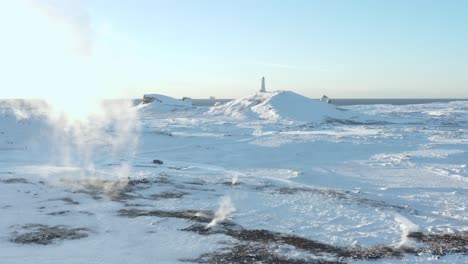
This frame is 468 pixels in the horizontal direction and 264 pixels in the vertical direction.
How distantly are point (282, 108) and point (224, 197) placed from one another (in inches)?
1471

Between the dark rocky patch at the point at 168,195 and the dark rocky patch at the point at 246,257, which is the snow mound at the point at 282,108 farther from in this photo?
the dark rocky patch at the point at 246,257

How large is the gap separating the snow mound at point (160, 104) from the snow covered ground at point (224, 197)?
2938 cm

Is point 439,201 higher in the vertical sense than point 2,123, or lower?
lower

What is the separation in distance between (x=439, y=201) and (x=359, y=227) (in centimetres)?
458

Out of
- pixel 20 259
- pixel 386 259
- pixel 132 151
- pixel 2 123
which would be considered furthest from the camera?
pixel 2 123

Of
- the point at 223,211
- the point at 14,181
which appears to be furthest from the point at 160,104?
the point at 223,211

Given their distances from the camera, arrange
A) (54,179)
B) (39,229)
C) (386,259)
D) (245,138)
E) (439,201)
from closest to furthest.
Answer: (386,259), (39,229), (439,201), (54,179), (245,138)

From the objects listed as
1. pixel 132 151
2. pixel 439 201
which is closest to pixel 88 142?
pixel 132 151

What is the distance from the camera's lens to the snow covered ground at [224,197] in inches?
386

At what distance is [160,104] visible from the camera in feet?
208

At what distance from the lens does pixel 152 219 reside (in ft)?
38.8

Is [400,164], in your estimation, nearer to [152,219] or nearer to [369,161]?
[369,161]

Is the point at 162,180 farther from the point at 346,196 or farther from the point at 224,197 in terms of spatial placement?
the point at 346,196

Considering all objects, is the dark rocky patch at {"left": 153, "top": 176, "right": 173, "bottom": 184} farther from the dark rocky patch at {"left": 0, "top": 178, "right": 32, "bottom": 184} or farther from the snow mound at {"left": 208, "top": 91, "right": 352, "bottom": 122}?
the snow mound at {"left": 208, "top": 91, "right": 352, "bottom": 122}
